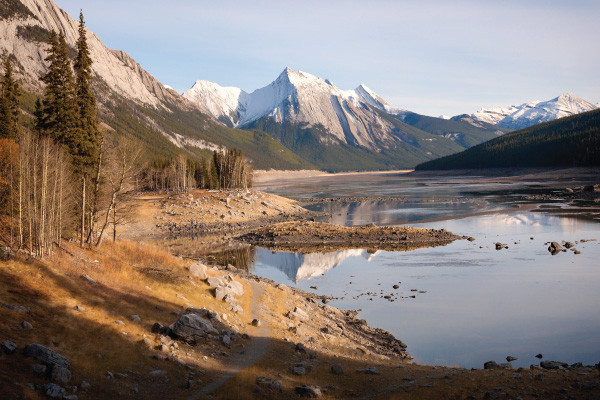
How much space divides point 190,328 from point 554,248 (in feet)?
189

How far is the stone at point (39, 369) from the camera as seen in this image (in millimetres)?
16047

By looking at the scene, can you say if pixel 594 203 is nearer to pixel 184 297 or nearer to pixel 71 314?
pixel 184 297

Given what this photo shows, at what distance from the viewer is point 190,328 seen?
2353 cm

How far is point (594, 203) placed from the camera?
377ft

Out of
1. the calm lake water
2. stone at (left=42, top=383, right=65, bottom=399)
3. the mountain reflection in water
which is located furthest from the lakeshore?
the mountain reflection in water

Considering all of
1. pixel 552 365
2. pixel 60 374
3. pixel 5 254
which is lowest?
pixel 552 365

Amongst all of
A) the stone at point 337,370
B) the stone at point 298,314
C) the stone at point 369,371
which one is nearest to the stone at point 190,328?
the stone at point 337,370

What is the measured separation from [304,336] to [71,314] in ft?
45.7

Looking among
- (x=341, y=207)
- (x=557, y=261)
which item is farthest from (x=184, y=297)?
(x=341, y=207)

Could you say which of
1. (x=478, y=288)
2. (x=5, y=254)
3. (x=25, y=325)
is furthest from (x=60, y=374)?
(x=478, y=288)

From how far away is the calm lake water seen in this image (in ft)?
104

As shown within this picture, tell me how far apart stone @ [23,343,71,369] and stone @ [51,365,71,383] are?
10.2 inches

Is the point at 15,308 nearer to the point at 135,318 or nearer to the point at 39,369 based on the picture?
the point at 39,369

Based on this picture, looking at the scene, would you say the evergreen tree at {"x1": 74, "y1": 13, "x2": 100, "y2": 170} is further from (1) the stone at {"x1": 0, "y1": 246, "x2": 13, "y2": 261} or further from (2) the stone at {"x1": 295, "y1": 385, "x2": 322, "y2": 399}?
(2) the stone at {"x1": 295, "y1": 385, "x2": 322, "y2": 399}
